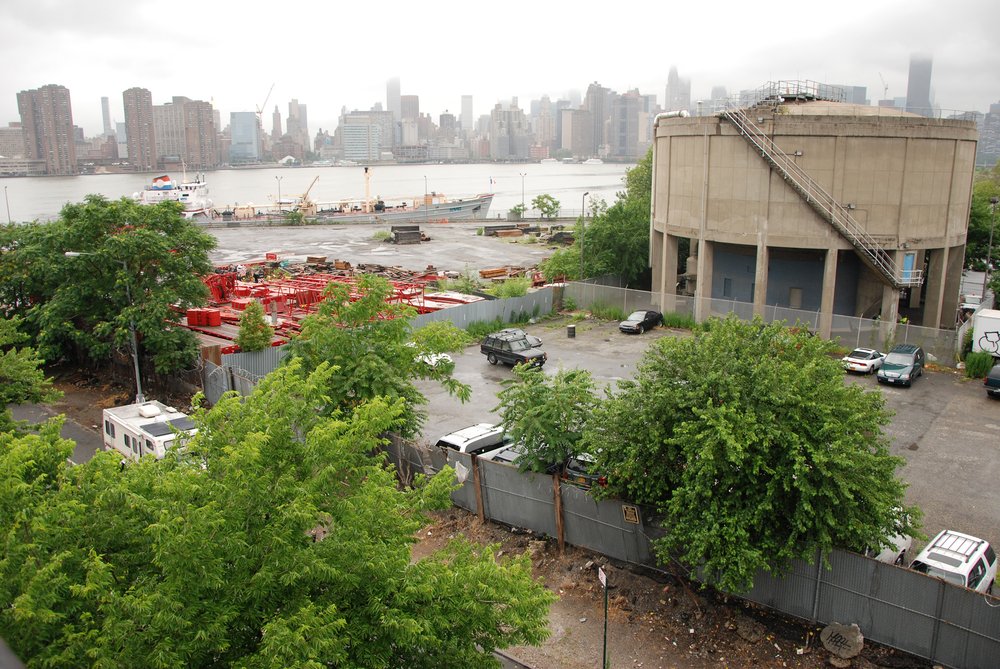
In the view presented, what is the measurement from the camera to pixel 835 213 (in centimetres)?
3600

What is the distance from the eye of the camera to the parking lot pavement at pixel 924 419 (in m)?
19.7

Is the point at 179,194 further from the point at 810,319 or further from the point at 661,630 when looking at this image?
the point at 661,630

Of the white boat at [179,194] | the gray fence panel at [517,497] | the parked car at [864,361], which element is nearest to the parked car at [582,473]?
the gray fence panel at [517,497]

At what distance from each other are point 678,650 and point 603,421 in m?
4.50

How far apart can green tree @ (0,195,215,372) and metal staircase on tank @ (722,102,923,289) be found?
24.5m

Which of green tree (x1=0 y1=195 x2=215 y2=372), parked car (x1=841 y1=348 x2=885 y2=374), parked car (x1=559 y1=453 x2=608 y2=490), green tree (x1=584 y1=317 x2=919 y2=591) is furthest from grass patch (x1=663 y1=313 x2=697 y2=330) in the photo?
green tree (x1=584 y1=317 x2=919 y2=591)

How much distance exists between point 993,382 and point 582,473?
18489 millimetres

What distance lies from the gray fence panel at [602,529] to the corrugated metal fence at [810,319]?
12937mm

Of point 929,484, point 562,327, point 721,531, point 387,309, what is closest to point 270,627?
point 721,531

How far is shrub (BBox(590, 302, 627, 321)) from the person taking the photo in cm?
4162

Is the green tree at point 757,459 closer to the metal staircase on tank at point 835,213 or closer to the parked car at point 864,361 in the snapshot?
the parked car at point 864,361

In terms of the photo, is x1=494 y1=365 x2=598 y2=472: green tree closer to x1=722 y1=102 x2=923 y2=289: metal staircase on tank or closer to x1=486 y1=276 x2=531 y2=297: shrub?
x1=722 y1=102 x2=923 y2=289: metal staircase on tank

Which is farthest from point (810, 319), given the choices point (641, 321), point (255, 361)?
point (255, 361)

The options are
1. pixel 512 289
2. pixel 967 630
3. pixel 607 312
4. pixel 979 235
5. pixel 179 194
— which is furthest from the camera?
pixel 179 194
